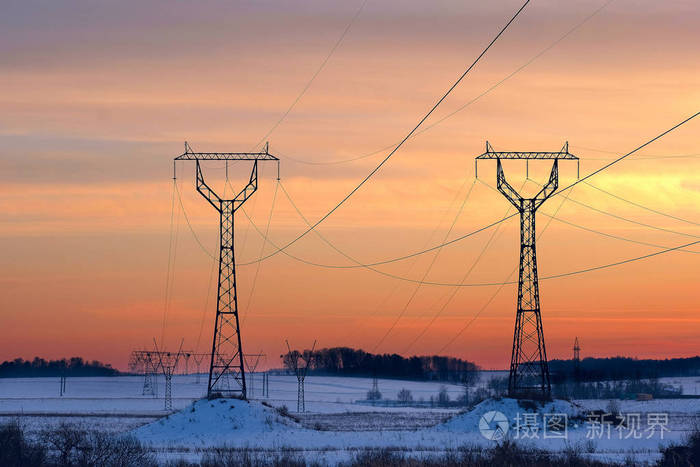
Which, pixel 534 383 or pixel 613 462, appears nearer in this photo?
pixel 613 462

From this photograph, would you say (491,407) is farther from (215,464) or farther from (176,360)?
(176,360)

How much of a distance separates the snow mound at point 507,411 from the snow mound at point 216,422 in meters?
13.2

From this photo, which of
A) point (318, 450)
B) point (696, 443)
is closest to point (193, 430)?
point (318, 450)

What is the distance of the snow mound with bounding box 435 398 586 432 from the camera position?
81.0 m

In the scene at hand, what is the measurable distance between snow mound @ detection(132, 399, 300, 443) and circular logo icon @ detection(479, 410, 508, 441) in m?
15.3

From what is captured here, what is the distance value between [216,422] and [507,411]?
935 inches

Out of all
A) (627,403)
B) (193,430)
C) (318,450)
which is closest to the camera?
(318,450)

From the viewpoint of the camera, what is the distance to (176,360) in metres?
139

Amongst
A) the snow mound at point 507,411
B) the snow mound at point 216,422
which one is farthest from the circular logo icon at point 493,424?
the snow mound at point 216,422

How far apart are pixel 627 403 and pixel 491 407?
8896 centimetres

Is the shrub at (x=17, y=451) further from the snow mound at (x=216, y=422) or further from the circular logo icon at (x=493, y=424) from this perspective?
the circular logo icon at (x=493, y=424)

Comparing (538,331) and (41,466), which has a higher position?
(538,331)

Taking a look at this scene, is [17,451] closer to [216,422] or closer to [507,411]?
[216,422]

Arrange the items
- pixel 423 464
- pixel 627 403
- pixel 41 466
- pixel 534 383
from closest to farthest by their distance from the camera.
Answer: pixel 41 466 < pixel 423 464 < pixel 534 383 < pixel 627 403
